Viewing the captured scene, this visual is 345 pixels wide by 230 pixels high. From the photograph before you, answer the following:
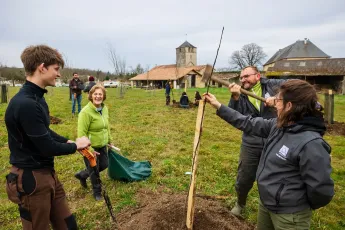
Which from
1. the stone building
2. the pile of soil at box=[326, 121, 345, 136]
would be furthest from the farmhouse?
the pile of soil at box=[326, 121, 345, 136]

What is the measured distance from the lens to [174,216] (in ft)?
10.7

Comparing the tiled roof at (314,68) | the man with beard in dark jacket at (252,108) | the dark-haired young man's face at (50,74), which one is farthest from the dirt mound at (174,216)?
the tiled roof at (314,68)

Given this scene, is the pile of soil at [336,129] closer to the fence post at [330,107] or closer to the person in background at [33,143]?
the fence post at [330,107]

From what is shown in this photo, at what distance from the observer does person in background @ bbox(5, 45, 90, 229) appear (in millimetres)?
1941

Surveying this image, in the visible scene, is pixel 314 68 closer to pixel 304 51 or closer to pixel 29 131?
pixel 304 51

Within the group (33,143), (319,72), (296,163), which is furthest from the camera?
(319,72)

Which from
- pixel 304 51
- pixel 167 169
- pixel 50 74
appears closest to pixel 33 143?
pixel 50 74

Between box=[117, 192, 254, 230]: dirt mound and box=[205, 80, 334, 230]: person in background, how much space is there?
129 cm

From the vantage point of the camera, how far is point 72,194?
4.39 meters

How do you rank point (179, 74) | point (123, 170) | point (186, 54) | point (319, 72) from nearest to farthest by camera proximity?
point (123, 170) < point (319, 72) < point (179, 74) < point (186, 54)

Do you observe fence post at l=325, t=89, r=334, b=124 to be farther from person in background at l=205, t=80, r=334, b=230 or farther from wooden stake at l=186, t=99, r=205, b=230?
person in background at l=205, t=80, r=334, b=230

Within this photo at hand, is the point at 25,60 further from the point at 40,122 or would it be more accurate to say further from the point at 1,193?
the point at 1,193

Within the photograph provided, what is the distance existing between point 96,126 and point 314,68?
119ft

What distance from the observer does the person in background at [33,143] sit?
76.4 inches
